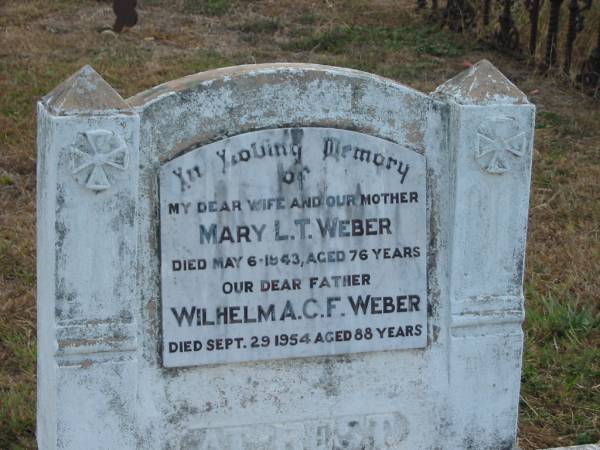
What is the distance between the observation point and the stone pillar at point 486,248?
2840 millimetres

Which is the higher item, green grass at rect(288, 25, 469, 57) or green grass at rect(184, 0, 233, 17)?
green grass at rect(184, 0, 233, 17)

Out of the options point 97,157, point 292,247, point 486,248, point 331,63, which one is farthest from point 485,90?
point 331,63

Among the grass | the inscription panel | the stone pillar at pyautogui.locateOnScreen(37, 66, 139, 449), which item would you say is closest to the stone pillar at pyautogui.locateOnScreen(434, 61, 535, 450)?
the inscription panel

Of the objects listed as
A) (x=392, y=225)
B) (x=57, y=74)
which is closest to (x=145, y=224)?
(x=392, y=225)

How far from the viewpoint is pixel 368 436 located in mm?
2957

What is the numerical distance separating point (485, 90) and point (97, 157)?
1.05 metres

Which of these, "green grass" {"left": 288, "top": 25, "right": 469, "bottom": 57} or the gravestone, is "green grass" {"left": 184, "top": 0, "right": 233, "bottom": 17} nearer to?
"green grass" {"left": 288, "top": 25, "right": 469, "bottom": 57}

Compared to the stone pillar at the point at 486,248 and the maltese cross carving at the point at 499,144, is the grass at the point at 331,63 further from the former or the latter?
the maltese cross carving at the point at 499,144

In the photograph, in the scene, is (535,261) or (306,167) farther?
(535,261)

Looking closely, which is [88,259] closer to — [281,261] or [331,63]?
[281,261]

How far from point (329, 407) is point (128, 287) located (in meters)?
0.66

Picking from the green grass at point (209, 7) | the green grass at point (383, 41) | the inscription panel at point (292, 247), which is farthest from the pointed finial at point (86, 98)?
the green grass at point (209, 7)

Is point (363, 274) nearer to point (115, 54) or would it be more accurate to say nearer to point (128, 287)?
point (128, 287)

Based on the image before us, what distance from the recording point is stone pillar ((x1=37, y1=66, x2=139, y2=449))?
2.60 meters
